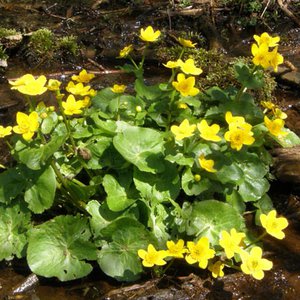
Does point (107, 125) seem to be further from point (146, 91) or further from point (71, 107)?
point (146, 91)

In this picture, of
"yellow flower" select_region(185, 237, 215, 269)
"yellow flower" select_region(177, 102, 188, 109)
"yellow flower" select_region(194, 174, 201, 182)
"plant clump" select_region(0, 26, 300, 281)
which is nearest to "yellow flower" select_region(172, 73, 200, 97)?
"plant clump" select_region(0, 26, 300, 281)

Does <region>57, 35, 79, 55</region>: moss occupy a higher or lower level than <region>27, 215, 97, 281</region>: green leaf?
lower

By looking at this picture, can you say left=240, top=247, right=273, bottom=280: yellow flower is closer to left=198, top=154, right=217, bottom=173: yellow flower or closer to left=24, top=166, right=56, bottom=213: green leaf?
left=198, top=154, right=217, bottom=173: yellow flower

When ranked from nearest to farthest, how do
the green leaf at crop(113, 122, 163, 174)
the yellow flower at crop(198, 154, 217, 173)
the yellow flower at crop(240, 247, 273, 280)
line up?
the yellow flower at crop(240, 247, 273, 280) < the yellow flower at crop(198, 154, 217, 173) < the green leaf at crop(113, 122, 163, 174)

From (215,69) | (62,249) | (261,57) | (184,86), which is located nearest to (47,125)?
(62,249)

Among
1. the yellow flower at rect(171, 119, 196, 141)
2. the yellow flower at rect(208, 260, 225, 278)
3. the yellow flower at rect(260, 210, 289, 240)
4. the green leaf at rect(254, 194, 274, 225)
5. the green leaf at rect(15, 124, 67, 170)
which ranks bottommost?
the green leaf at rect(254, 194, 274, 225)

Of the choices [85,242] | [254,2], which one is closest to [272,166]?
[85,242]
